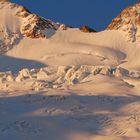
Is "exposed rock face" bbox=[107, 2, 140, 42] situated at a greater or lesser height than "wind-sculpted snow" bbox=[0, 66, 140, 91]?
greater

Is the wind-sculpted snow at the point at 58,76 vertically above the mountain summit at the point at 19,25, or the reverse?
the mountain summit at the point at 19,25

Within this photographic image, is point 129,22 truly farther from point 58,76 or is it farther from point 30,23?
point 58,76

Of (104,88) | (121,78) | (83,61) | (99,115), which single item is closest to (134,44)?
(83,61)

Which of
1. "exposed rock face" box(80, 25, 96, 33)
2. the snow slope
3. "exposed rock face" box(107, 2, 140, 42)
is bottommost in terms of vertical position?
the snow slope

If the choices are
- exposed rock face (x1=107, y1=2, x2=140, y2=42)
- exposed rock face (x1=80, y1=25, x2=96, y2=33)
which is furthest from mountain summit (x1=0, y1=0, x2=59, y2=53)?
exposed rock face (x1=107, y1=2, x2=140, y2=42)

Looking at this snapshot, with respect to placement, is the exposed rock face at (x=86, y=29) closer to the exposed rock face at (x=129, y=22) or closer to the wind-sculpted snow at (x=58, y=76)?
the exposed rock face at (x=129, y=22)

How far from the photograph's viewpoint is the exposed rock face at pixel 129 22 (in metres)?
67.6

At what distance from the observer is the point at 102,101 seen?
28266 millimetres

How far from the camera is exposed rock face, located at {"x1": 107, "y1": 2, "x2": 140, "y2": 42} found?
222 ft

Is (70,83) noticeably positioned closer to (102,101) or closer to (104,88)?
(104,88)

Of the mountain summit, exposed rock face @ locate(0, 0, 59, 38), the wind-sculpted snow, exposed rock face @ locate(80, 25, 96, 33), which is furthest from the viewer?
exposed rock face @ locate(80, 25, 96, 33)

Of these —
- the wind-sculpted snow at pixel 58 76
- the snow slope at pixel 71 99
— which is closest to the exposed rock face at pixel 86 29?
the snow slope at pixel 71 99

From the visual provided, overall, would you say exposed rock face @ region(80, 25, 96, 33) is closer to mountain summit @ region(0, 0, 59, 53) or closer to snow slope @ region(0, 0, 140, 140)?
mountain summit @ region(0, 0, 59, 53)

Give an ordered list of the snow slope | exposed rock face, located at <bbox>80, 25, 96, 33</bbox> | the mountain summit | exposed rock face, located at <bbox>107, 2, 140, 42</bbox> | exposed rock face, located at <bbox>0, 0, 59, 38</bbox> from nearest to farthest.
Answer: the snow slope < the mountain summit < exposed rock face, located at <bbox>107, 2, 140, 42</bbox> < exposed rock face, located at <bbox>0, 0, 59, 38</bbox> < exposed rock face, located at <bbox>80, 25, 96, 33</bbox>
